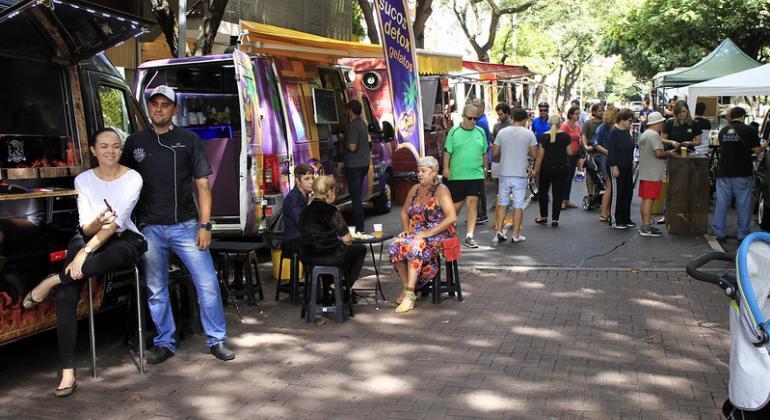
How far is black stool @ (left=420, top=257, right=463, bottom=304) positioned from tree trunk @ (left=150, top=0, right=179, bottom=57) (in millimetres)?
5241

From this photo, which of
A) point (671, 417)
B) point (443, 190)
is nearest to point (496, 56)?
point (443, 190)

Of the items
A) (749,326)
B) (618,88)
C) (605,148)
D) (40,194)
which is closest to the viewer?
(749,326)

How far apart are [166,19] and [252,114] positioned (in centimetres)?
297

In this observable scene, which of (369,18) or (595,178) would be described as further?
(369,18)

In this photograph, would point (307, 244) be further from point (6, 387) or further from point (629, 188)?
point (629, 188)

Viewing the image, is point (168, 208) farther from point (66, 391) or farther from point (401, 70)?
point (401, 70)

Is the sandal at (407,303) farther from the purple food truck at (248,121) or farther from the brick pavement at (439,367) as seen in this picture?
the purple food truck at (248,121)

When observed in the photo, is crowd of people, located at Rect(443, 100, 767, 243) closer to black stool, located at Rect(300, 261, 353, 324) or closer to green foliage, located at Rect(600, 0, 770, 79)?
black stool, located at Rect(300, 261, 353, 324)

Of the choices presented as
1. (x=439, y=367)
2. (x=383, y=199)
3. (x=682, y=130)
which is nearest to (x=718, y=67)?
(x=682, y=130)

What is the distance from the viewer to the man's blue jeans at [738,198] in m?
10.3

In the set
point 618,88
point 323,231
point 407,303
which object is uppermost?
point 618,88

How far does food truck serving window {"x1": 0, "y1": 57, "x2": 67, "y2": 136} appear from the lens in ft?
18.6

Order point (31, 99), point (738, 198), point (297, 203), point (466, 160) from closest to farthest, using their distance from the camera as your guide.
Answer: point (31, 99), point (297, 203), point (466, 160), point (738, 198)

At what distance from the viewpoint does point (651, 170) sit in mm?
11148
